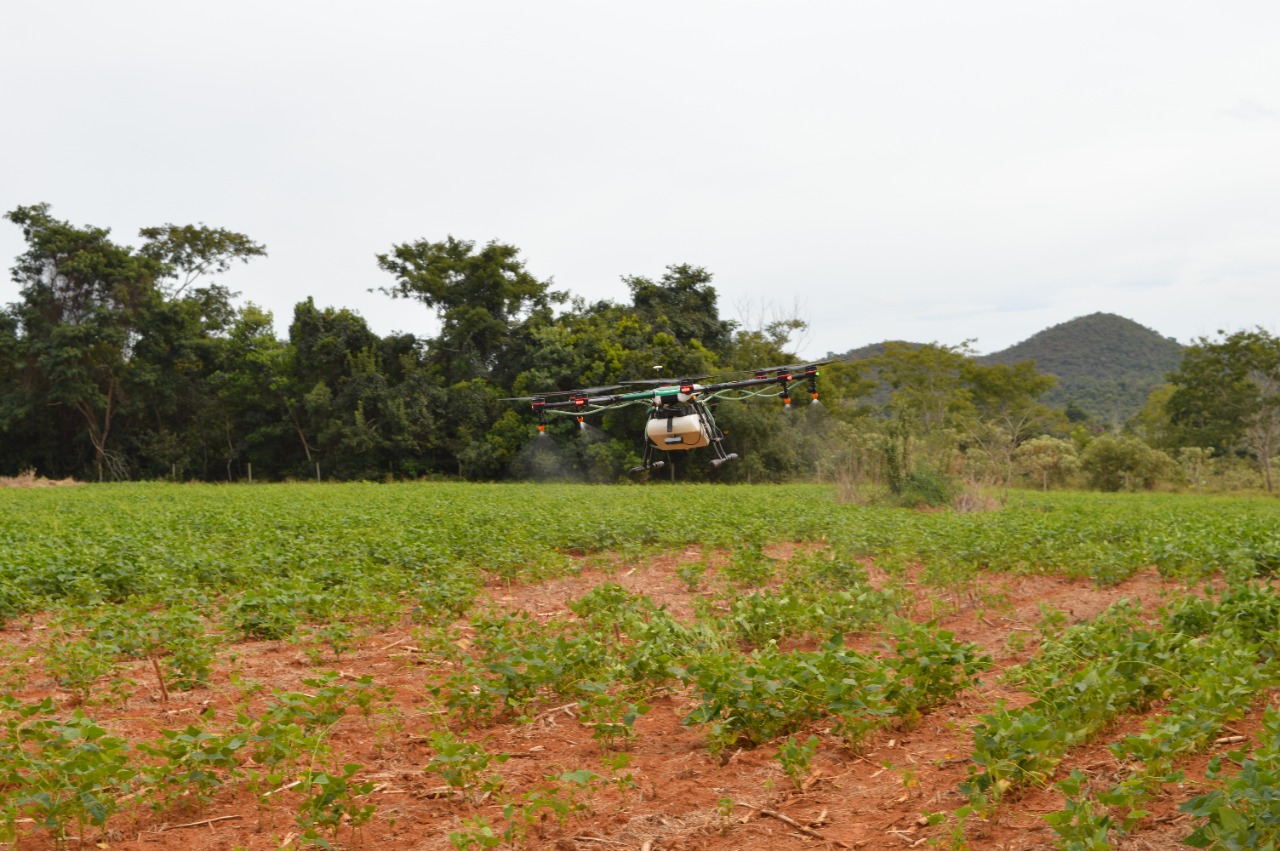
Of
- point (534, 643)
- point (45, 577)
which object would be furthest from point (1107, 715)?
point (45, 577)

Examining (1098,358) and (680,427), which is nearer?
(680,427)

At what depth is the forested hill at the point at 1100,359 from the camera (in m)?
69.2

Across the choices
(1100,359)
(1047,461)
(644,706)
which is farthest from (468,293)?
(1100,359)

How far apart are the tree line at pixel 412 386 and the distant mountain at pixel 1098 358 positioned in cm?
A: 2742

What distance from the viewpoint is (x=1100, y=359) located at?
76500mm

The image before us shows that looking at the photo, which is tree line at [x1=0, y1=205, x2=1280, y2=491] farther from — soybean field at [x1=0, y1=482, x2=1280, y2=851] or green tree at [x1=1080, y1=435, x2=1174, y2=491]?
soybean field at [x1=0, y1=482, x2=1280, y2=851]

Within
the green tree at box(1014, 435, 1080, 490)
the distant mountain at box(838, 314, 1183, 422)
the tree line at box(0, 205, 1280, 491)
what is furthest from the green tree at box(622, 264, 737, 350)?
the distant mountain at box(838, 314, 1183, 422)

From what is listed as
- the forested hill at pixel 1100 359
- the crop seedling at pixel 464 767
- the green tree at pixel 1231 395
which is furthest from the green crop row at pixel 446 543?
the forested hill at pixel 1100 359

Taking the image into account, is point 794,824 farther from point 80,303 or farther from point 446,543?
point 80,303

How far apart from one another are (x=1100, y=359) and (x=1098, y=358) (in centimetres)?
22

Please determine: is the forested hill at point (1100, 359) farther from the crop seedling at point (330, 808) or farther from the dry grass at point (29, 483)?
the crop seedling at point (330, 808)

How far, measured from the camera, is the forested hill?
69250 millimetres

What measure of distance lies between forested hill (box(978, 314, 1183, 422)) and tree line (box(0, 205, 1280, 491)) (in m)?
27.0

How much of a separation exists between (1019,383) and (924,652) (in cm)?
5167
